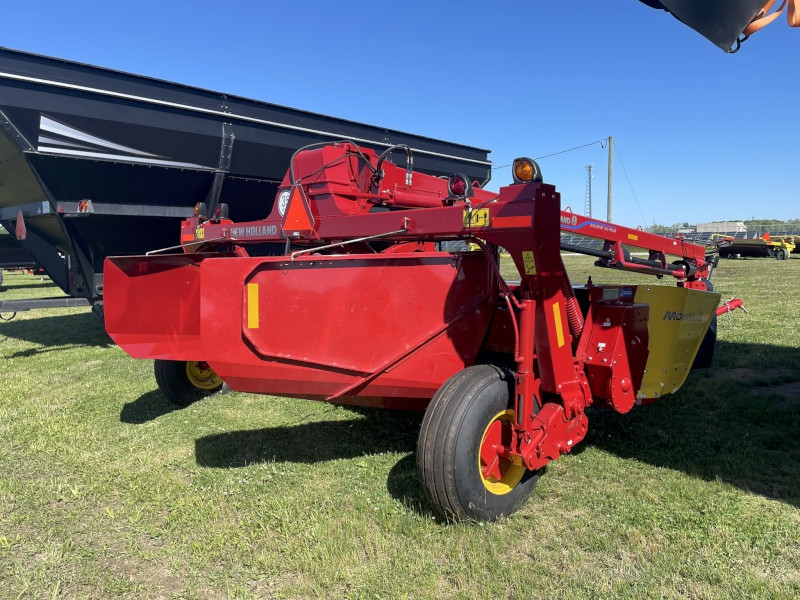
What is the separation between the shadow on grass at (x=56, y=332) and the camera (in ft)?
24.9

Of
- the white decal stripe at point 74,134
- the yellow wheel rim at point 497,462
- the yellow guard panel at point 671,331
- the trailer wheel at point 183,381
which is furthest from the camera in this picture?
the white decal stripe at point 74,134

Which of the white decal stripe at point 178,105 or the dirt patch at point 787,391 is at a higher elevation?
the white decal stripe at point 178,105

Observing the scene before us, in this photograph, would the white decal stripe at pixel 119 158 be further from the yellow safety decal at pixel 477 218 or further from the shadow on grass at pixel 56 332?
the yellow safety decal at pixel 477 218

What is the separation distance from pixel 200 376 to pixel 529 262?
128 inches

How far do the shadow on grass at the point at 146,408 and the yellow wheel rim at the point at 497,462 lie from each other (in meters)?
2.83

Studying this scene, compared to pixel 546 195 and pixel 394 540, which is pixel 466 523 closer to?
pixel 394 540

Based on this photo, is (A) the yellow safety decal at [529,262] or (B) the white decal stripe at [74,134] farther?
(B) the white decal stripe at [74,134]

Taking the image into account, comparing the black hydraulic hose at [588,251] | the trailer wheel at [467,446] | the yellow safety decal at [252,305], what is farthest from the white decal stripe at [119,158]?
the trailer wheel at [467,446]

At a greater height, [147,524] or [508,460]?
[508,460]

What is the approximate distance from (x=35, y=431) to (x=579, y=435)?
3738mm

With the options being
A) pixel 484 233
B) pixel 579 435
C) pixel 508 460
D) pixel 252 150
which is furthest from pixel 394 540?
pixel 252 150

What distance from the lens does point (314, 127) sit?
7172 mm

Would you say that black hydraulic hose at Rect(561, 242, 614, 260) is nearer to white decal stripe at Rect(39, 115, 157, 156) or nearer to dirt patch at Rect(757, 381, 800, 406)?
dirt patch at Rect(757, 381, 800, 406)

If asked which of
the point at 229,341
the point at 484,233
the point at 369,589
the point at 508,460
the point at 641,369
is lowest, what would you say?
the point at 369,589
